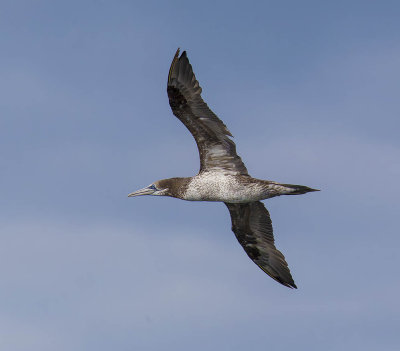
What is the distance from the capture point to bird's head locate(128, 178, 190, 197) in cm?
2083

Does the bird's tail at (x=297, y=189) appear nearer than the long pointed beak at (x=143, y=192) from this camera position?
Yes

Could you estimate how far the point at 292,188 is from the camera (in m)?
19.5

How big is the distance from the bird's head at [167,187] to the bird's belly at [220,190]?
0.24 metres

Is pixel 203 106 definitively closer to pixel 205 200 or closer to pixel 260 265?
pixel 205 200

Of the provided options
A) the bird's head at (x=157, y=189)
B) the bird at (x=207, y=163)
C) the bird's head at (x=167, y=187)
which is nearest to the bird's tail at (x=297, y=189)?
the bird at (x=207, y=163)

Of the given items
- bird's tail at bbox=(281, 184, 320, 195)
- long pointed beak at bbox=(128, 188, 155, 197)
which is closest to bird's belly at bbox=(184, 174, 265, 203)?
bird's tail at bbox=(281, 184, 320, 195)

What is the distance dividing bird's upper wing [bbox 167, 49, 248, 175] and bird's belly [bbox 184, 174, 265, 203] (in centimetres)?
31

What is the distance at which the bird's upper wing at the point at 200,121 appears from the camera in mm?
20016

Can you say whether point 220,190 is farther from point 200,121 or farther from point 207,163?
point 200,121

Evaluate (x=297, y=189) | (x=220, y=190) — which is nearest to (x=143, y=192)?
(x=220, y=190)

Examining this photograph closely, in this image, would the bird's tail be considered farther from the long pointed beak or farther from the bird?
the long pointed beak

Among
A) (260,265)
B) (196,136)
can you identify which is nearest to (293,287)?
(260,265)

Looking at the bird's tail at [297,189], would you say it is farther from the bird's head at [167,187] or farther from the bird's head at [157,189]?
the bird's head at [157,189]

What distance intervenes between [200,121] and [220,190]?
5.89 ft
